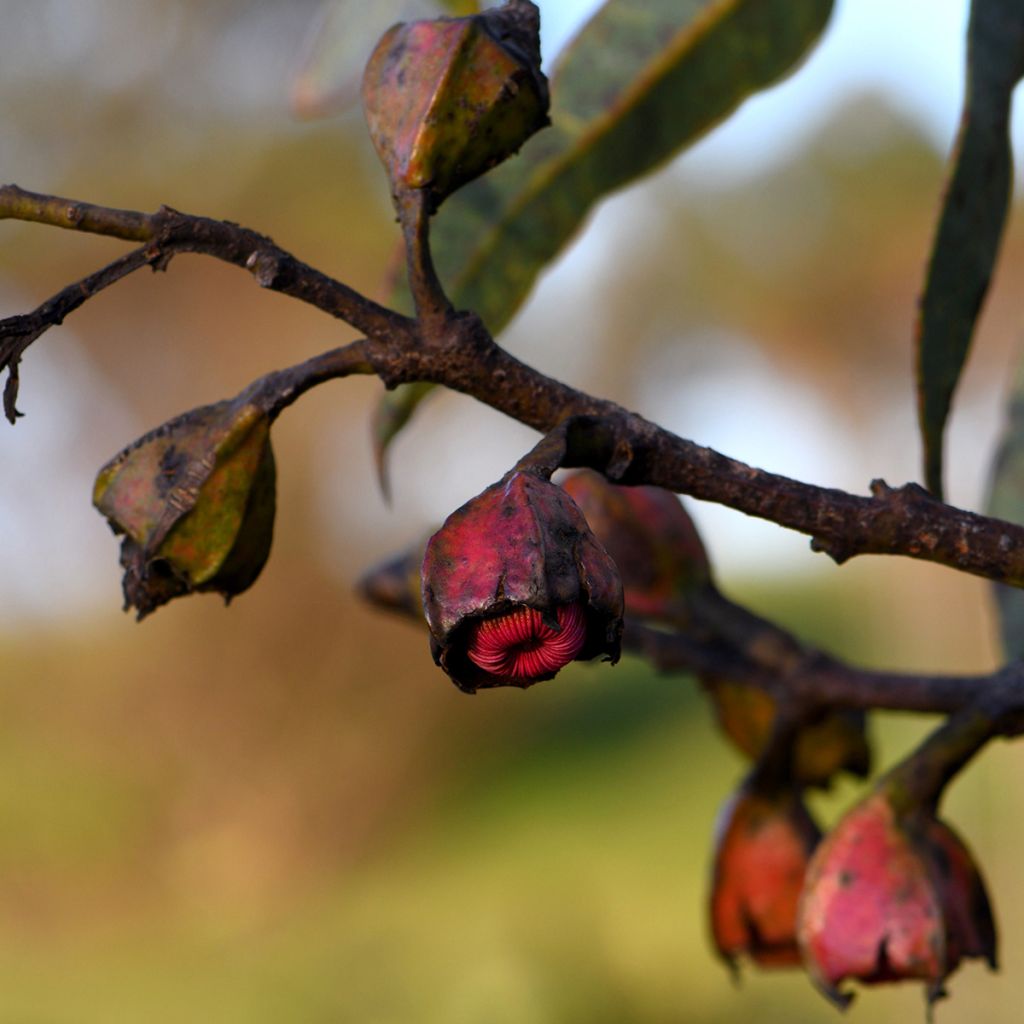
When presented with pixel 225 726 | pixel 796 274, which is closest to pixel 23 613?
pixel 225 726

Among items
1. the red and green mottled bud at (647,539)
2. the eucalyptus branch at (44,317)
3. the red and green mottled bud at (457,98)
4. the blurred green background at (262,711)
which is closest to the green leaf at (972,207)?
the red and green mottled bud at (647,539)

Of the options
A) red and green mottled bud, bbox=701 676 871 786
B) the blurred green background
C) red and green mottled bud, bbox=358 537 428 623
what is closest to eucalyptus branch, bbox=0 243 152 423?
red and green mottled bud, bbox=358 537 428 623

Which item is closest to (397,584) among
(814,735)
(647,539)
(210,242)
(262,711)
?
(647,539)

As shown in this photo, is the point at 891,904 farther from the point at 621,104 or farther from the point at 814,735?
the point at 621,104

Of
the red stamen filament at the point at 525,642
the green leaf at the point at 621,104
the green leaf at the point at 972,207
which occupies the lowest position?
the red stamen filament at the point at 525,642

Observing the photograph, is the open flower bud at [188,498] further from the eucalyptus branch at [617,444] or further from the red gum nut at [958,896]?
the red gum nut at [958,896]

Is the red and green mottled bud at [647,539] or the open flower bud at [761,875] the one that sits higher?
the red and green mottled bud at [647,539]

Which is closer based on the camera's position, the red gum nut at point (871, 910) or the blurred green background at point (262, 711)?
the red gum nut at point (871, 910)
